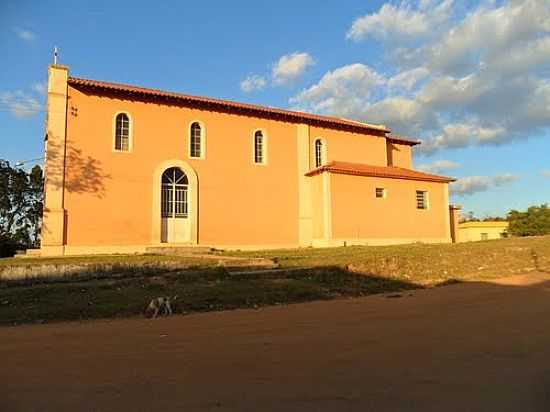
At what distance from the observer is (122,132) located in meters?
23.4

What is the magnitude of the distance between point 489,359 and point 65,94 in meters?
20.8

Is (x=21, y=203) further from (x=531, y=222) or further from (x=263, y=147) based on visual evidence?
(x=531, y=222)

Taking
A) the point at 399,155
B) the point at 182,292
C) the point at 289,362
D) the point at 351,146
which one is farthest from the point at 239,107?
the point at 289,362

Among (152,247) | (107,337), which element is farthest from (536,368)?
(152,247)

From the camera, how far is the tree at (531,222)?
44594 millimetres

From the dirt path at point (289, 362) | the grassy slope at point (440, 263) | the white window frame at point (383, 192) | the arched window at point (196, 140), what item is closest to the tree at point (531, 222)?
the white window frame at point (383, 192)

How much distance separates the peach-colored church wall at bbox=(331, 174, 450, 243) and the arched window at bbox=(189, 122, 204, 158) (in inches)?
267

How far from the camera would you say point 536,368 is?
5395 millimetres

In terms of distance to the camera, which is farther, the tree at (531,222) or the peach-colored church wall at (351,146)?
the tree at (531,222)

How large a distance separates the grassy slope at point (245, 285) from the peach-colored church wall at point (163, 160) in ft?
26.1

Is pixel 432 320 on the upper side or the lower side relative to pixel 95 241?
lower

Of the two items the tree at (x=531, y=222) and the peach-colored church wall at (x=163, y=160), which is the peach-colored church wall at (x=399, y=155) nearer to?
the peach-colored church wall at (x=163, y=160)

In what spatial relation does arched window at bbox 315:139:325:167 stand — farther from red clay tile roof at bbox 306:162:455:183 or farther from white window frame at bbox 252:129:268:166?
white window frame at bbox 252:129:268:166

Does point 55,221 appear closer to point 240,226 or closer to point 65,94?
point 65,94
